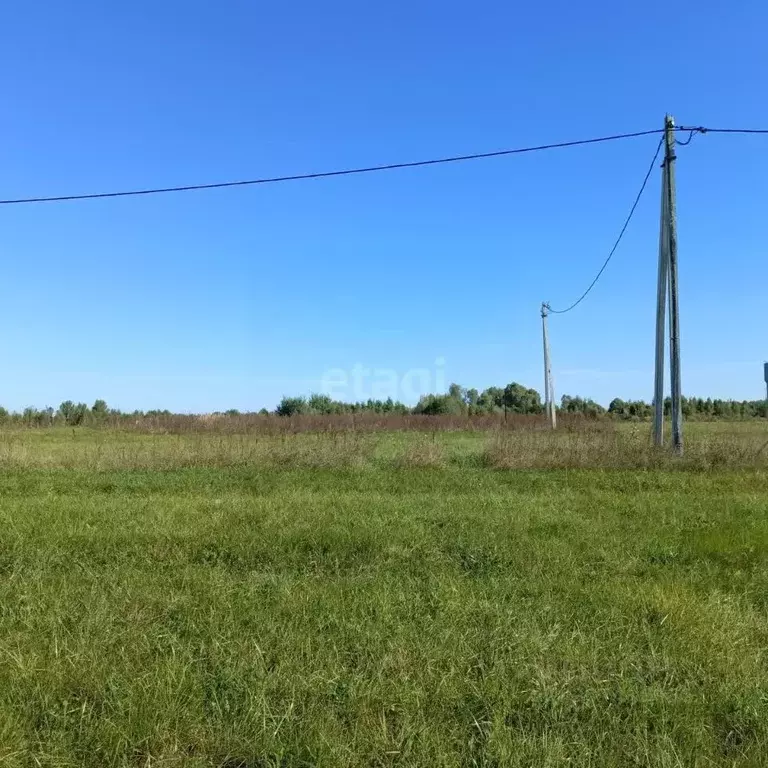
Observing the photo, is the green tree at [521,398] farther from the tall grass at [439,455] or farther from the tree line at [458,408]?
the tall grass at [439,455]

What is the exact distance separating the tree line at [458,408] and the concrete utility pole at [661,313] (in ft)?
53.2

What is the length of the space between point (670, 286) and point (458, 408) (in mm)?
33885

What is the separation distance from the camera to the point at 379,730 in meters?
2.58

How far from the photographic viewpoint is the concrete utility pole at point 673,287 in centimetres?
1300

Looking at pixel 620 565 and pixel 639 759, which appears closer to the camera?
pixel 639 759

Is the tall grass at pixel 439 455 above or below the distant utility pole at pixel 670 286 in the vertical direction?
below

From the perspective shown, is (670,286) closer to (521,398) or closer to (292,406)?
(292,406)

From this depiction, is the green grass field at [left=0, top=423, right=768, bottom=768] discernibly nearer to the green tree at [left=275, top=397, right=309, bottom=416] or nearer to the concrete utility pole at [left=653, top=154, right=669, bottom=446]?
the concrete utility pole at [left=653, top=154, right=669, bottom=446]

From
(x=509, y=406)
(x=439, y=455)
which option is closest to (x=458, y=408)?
(x=509, y=406)

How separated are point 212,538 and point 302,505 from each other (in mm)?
1982

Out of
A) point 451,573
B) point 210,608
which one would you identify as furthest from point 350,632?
point 451,573

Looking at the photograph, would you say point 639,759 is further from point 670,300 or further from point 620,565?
point 670,300

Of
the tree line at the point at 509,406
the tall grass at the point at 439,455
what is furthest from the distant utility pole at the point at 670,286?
the tree line at the point at 509,406

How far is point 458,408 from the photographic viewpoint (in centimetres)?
4684
